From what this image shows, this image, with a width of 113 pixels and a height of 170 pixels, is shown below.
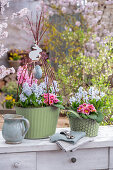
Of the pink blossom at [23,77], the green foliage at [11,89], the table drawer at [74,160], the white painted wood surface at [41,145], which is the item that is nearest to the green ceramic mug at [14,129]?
the white painted wood surface at [41,145]

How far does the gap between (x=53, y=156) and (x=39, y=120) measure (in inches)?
8.1

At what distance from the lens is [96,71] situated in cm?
426

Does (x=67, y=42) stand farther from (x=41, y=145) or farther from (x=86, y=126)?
(x=41, y=145)

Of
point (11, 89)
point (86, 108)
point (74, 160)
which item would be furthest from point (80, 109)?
point (11, 89)

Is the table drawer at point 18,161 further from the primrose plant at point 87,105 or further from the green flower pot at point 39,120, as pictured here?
the primrose plant at point 87,105

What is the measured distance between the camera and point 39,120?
1545mm

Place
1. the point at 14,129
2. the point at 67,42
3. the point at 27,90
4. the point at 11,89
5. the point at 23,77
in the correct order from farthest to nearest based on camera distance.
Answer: the point at 11,89
the point at 67,42
the point at 23,77
the point at 27,90
the point at 14,129

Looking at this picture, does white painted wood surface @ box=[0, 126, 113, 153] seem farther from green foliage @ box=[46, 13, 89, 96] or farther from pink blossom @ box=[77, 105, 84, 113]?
green foliage @ box=[46, 13, 89, 96]

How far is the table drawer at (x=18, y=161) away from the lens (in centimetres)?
141

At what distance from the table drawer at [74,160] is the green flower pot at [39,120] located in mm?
138

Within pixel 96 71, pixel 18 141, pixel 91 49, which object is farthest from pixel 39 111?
pixel 91 49

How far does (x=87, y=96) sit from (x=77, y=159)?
370mm

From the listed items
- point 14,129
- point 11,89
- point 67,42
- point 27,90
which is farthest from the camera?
point 11,89

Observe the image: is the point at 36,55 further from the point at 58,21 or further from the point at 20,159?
the point at 58,21
